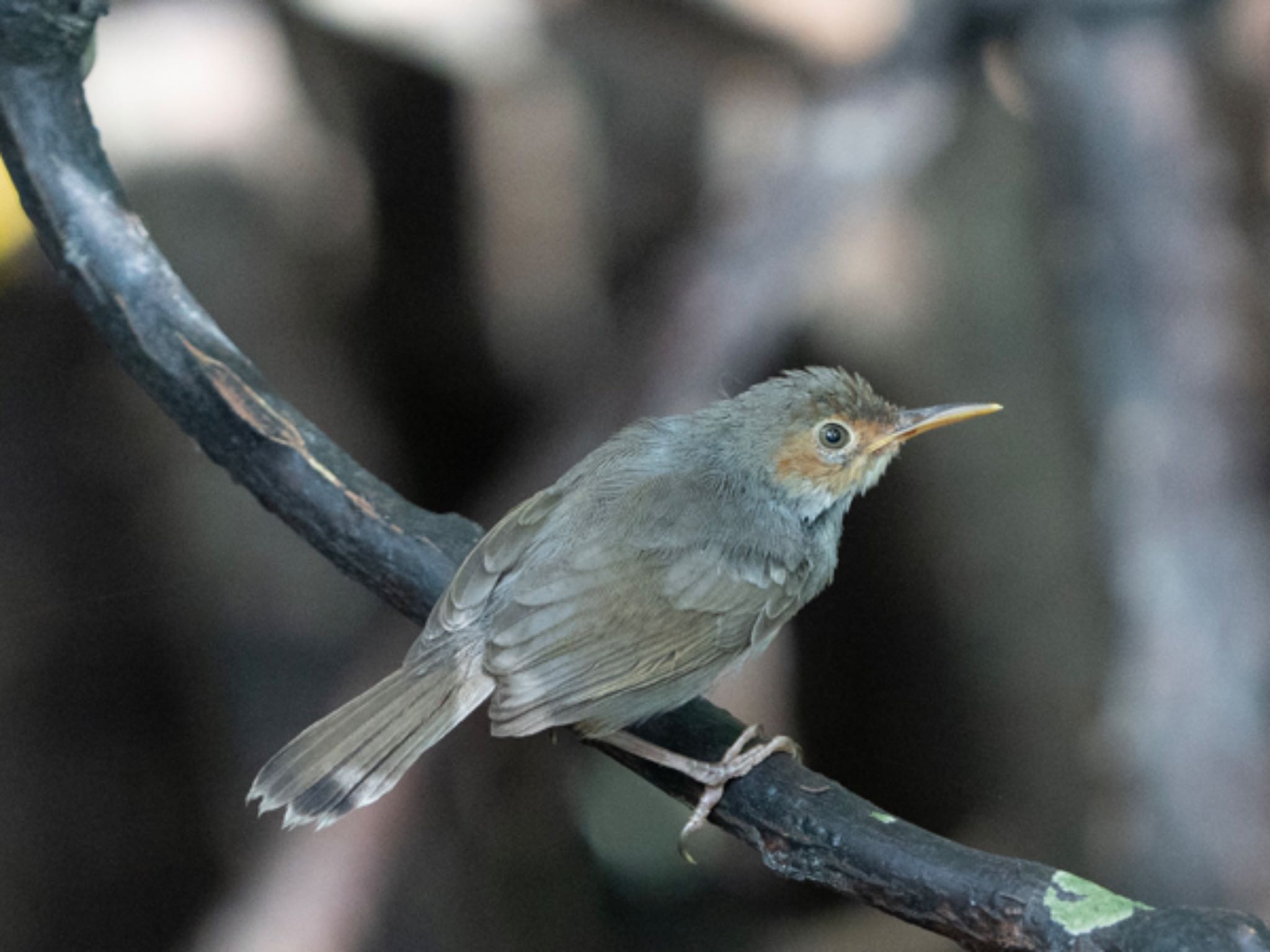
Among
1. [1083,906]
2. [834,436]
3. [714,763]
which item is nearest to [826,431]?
[834,436]

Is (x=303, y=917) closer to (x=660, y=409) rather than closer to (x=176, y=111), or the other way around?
(x=660, y=409)

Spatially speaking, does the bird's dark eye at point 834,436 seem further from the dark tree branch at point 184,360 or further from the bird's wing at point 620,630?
the dark tree branch at point 184,360

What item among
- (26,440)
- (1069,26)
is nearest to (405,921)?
(26,440)

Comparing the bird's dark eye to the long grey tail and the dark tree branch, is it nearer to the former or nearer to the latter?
the dark tree branch

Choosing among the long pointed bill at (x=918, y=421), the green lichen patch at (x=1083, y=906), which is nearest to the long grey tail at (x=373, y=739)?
the long pointed bill at (x=918, y=421)

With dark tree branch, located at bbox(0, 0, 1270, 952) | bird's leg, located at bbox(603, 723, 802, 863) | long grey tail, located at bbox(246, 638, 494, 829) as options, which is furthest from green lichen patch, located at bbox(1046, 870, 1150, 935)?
long grey tail, located at bbox(246, 638, 494, 829)
